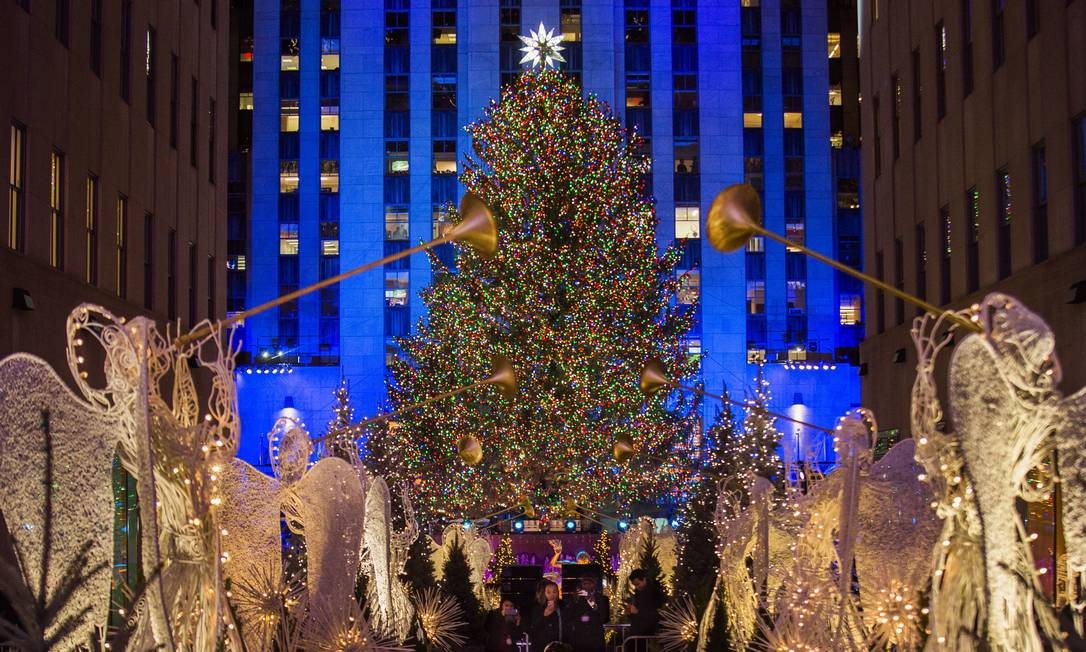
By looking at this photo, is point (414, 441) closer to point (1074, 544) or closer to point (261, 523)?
point (261, 523)

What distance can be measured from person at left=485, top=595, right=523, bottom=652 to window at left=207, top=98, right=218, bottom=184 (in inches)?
803

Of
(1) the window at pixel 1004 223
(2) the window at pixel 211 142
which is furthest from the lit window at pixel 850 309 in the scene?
(1) the window at pixel 1004 223

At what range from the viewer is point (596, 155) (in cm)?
3788

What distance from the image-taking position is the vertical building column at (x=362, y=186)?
6112 cm

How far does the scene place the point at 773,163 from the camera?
63625mm

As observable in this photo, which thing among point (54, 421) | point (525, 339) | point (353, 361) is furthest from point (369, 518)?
point (353, 361)

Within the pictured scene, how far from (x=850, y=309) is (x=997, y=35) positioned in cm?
3966

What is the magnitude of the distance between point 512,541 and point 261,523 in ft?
90.7

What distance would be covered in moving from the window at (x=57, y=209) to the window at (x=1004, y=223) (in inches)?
652

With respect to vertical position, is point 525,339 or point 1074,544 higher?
point 525,339

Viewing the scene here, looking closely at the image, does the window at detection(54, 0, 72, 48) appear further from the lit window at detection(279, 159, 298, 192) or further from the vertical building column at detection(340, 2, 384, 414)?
the lit window at detection(279, 159, 298, 192)

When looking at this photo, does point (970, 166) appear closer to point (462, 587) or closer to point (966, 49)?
point (966, 49)

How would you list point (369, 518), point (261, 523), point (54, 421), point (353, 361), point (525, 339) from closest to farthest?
1. point (54, 421)
2. point (261, 523)
3. point (369, 518)
4. point (525, 339)
5. point (353, 361)

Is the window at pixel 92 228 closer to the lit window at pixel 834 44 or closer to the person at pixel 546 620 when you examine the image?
the person at pixel 546 620
